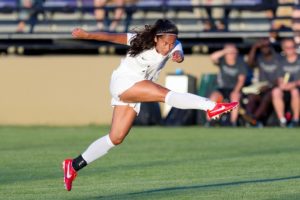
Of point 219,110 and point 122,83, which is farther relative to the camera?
point 122,83

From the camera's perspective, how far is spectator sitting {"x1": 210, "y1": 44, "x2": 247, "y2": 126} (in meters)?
20.3

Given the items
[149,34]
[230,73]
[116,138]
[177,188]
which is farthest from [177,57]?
[230,73]

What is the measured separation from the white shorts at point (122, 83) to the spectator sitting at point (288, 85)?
1008 cm

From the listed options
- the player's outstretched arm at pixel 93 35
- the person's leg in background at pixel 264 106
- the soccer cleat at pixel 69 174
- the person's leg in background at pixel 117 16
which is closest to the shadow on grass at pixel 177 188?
the soccer cleat at pixel 69 174

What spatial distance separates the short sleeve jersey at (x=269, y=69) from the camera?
66.6 ft

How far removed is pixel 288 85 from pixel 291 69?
487 mm

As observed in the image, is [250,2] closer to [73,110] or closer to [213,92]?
[213,92]

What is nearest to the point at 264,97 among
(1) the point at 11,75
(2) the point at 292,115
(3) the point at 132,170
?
(2) the point at 292,115

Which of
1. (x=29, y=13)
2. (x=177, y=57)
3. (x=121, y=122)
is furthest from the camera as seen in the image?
(x=29, y=13)

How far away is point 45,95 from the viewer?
73.9ft

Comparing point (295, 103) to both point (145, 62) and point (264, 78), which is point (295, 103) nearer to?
point (264, 78)

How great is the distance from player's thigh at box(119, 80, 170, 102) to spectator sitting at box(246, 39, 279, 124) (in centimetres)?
1046

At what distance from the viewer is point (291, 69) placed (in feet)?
66.4

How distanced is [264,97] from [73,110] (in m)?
4.61
